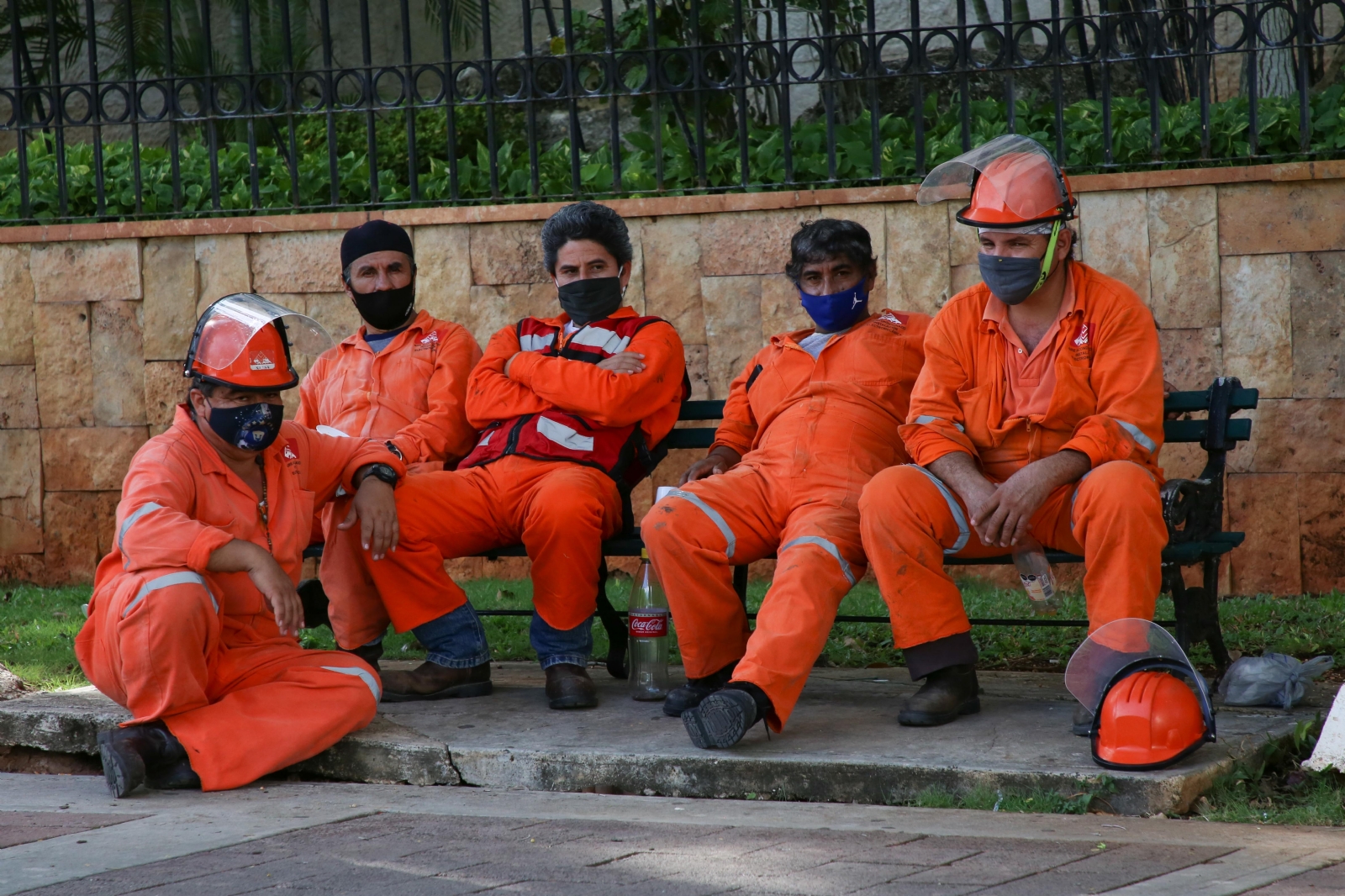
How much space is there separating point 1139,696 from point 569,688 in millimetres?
1767

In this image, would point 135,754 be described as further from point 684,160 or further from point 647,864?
point 684,160

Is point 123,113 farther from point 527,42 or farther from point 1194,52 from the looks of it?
point 1194,52

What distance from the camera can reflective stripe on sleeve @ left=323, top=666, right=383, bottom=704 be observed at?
4.17 m

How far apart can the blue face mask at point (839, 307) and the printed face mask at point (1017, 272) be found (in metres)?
0.56

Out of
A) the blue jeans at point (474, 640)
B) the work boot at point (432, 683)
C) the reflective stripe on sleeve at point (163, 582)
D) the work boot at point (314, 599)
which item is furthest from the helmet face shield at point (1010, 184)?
the work boot at point (314, 599)

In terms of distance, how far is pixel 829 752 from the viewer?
3.81 m

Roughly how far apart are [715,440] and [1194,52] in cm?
273

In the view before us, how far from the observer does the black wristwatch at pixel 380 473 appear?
15.0 feet

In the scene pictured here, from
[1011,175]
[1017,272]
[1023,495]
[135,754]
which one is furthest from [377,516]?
[1011,175]

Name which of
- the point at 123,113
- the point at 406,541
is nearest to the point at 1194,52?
the point at 406,541

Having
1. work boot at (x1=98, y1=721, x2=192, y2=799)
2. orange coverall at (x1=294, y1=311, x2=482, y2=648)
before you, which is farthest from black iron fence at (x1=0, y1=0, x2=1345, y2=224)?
work boot at (x1=98, y1=721, x2=192, y2=799)

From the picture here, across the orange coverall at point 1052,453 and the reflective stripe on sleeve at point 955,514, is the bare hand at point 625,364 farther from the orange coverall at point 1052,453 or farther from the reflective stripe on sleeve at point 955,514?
the reflective stripe on sleeve at point 955,514

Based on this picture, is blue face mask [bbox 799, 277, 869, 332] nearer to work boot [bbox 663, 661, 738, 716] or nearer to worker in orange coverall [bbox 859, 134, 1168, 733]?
worker in orange coverall [bbox 859, 134, 1168, 733]

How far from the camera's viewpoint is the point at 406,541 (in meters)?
4.63
